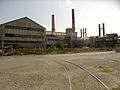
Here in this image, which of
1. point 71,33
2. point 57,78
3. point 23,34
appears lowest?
point 57,78

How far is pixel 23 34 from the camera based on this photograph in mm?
64062

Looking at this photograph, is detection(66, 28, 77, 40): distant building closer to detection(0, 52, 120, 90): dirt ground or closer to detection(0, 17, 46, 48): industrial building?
detection(0, 17, 46, 48): industrial building

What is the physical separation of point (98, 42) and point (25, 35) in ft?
182

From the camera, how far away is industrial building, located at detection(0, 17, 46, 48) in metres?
59.4

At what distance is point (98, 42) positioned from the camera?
98625mm

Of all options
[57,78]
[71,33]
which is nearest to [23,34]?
[71,33]

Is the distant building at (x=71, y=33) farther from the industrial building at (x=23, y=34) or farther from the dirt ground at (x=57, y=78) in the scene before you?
the dirt ground at (x=57, y=78)

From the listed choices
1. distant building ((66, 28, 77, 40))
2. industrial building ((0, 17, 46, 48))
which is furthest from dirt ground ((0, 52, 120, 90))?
distant building ((66, 28, 77, 40))

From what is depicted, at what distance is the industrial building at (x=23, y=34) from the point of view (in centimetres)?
5944

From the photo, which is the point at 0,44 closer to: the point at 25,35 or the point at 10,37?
the point at 10,37

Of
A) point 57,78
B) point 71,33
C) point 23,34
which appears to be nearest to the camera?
point 57,78

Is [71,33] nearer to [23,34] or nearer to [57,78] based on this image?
[23,34]

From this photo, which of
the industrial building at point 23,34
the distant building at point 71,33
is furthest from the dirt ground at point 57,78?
the distant building at point 71,33

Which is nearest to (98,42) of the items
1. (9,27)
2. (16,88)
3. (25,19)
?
(25,19)
